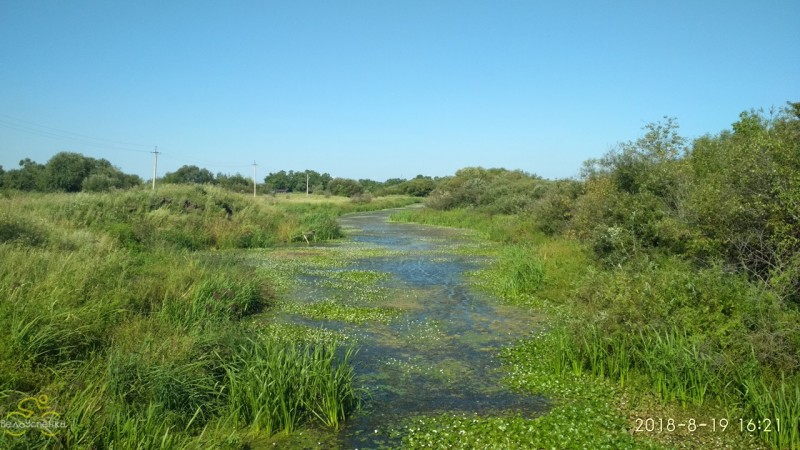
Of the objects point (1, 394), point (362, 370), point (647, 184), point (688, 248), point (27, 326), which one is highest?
point (647, 184)

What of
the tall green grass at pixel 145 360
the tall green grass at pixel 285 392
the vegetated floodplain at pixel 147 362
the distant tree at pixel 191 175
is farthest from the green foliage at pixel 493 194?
the distant tree at pixel 191 175

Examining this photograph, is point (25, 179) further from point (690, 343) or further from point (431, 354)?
point (690, 343)

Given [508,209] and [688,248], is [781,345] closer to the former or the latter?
[688,248]

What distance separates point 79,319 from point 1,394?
2.01 m

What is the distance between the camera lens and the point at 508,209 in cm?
3594

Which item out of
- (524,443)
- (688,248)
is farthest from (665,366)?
(688,248)

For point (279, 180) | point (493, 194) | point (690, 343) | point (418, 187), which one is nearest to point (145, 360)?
point (690, 343)

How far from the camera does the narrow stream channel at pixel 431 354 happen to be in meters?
6.71

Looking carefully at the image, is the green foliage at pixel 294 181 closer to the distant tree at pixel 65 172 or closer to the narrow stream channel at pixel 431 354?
the distant tree at pixel 65 172
